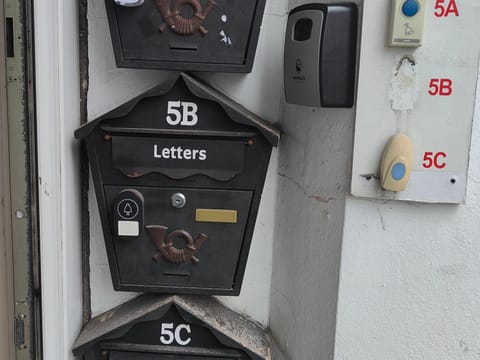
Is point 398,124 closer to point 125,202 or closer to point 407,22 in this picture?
point 407,22

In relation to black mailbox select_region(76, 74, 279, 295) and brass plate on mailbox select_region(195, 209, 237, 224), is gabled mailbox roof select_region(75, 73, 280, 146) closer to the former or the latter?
black mailbox select_region(76, 74, 279, 295)

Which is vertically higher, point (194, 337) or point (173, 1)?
point (173, 1)

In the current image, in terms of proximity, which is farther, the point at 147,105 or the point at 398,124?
the point at 147,105

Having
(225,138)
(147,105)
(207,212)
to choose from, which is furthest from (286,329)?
(147,105)

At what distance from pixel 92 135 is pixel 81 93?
0.44 ft

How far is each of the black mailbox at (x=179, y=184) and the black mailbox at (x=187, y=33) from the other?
2.2 inches

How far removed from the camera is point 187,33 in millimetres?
977

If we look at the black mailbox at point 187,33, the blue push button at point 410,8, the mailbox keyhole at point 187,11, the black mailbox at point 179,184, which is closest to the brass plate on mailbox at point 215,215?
the black mailbox at point 179,184

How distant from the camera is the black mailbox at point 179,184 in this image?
3.29ft

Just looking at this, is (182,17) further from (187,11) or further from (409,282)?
(409,282)

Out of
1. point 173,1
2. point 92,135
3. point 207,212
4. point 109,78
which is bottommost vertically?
point 207,212

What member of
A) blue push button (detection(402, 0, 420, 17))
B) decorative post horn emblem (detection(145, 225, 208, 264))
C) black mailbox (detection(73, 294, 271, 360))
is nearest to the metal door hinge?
black mailbox (detection(73, 294, 271, 360))

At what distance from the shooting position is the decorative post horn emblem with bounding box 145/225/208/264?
3.42ft

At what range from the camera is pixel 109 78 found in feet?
3.56
